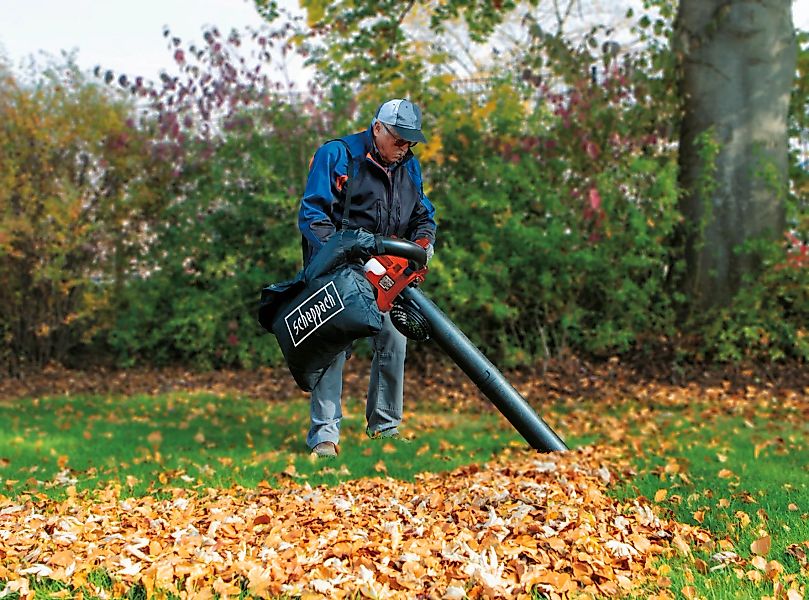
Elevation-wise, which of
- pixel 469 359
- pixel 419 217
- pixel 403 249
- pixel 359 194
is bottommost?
pixel 469 359

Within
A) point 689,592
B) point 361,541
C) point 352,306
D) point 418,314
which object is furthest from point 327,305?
point 689,592

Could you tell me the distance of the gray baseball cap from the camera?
4.50 metres

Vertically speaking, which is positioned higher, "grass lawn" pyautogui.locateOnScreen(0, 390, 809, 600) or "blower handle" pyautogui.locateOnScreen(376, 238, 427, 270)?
"blower handle" pyautogui.locateOnScreen(376, 238, 427, 270)

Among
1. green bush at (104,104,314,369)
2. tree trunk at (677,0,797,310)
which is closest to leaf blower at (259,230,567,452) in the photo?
green bush at (104,104,314,369)

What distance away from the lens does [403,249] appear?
4.39 m

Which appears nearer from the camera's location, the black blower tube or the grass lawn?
the grass lawn

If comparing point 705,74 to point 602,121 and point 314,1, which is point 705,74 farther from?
point 314,1

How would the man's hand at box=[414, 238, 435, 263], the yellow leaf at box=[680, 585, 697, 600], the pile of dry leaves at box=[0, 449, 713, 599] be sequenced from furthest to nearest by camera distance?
the man's hand at box=[414, 238, 435, 263]
the pile of dry leaves at box=[0, 449, 713, 599]
the yellow leaf at box=[680, 585, 697, 600]

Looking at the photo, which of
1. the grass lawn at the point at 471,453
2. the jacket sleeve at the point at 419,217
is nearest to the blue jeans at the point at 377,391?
the grass lawn at the point at 471,453

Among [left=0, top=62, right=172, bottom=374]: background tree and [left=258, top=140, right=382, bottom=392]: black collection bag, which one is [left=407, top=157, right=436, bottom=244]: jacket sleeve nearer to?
[left=258, top=140, right=382, bottom=392]: black collection bag

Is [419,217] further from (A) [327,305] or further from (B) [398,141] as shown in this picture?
(A) [327,305]

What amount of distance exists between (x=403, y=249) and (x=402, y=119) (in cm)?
65

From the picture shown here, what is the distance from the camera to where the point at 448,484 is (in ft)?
16.6

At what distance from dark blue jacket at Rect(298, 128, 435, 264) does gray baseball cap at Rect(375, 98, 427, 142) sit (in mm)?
240
